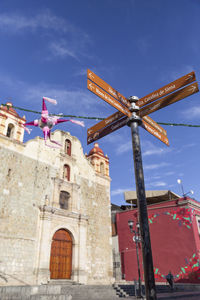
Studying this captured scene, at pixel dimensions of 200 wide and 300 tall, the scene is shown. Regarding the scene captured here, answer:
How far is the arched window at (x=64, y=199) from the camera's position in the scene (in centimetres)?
1539

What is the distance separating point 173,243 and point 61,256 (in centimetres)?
826

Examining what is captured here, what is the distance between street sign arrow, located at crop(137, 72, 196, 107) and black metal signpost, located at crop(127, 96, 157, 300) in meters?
0.20

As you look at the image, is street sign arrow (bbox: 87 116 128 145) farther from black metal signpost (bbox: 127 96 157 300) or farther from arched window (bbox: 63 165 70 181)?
arched window (bbox: 63 165 70 181)

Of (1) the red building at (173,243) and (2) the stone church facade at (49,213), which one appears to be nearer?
(2) the stone church facade at (49,213)

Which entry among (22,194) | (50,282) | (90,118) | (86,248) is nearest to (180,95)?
(90,118)

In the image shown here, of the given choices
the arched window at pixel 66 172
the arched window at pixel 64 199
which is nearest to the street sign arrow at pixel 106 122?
the arched window at pixel 64 199

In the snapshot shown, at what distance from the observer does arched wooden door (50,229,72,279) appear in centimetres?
1357

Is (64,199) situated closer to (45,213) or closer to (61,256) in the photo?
(45,213)

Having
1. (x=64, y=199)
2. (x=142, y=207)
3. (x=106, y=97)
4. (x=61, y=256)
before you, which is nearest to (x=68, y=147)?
(x=64, y=199)

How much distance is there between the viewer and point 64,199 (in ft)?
51.4

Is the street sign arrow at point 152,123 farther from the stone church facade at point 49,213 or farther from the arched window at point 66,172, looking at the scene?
the arched window at point 66,172

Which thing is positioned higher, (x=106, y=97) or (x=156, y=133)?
(x=106, y=97)

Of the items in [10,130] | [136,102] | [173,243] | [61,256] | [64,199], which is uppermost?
[10,130]

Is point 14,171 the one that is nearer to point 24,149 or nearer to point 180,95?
point 24,149
